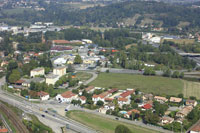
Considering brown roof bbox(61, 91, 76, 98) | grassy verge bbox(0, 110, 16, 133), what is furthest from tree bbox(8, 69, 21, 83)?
grassy verge bbox(0, 110, 16, 133)

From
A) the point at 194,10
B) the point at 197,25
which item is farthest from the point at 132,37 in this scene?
the point at 194,10

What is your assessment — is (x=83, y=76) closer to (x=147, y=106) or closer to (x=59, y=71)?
(x=59, y=71)

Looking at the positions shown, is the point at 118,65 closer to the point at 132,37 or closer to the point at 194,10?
the point at 132,37

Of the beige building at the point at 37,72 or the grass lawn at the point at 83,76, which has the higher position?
the beige building at the point at 37,72

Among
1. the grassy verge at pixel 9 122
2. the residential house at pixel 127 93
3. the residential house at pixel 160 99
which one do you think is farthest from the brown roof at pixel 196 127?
the grassy verge at pixel 9 122

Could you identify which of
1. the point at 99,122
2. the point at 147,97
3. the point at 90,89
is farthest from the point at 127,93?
the point at 99,122

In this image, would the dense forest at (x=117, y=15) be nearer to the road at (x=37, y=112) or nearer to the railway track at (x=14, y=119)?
the road at (x=37, y=112)
